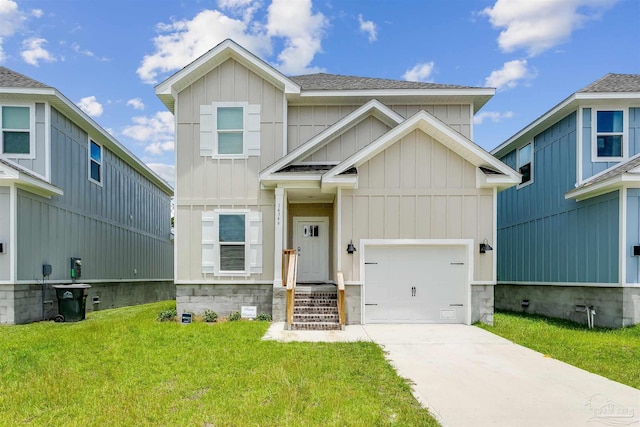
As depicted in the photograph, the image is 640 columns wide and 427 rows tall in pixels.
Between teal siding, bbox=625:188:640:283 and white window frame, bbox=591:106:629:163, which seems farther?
white window frame, bbox=591:106:629:163

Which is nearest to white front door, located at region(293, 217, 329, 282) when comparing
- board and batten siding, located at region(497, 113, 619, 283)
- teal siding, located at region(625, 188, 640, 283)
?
board and batten siding, located at region(497, 113, 619, 283)

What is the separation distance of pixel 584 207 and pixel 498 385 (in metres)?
8.25

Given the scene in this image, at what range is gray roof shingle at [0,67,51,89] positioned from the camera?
11.6 m

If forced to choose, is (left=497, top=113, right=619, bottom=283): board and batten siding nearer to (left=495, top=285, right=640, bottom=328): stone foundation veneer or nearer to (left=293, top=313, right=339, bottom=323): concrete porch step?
(left=495, top=285, right=640, bottom=328): stone foundation veneer

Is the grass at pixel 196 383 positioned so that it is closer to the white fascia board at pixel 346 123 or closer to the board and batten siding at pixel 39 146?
the white fascia board at pixel 346 123

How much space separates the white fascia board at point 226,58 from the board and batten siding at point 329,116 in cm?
96

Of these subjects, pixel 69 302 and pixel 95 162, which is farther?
pixel 95 162

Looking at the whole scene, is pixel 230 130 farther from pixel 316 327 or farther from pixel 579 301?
pixel 579 301

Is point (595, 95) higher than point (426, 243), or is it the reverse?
point (595, 95)

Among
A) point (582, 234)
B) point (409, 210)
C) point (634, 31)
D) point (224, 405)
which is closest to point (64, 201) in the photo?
point (409, 210)

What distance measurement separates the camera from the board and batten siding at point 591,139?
1179 centimetres

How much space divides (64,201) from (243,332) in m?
7.86

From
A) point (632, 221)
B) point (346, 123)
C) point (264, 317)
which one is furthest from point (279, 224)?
point (632, 221)

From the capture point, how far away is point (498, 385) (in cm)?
571
